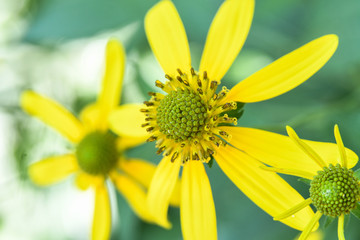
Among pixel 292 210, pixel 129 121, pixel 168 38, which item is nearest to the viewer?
pixel 292 210

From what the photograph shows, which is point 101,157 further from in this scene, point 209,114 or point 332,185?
point 332,185

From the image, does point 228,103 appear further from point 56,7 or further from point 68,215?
point 68,215

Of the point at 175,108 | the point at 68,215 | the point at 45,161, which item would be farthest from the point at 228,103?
the point at 68,215

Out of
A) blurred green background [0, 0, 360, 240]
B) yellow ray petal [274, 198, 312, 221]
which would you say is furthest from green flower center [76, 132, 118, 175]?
yellow ray petal [274, 198, 312, 221]

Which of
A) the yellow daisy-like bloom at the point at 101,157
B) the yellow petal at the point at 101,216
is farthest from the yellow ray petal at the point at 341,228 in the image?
the yellow petal at the point at 101,216

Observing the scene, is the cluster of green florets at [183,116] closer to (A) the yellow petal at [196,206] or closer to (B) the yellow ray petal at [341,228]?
(A) the yellow petal at [196,206]

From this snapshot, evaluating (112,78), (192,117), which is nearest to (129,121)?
(112,78)
